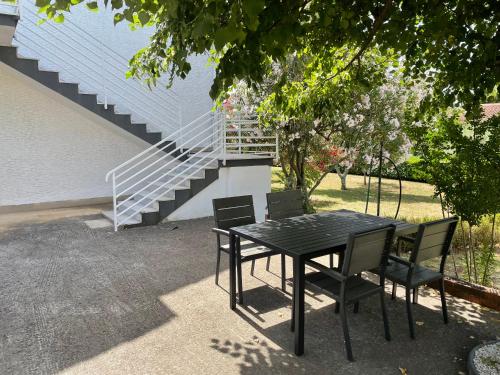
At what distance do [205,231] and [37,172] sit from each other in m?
4.51

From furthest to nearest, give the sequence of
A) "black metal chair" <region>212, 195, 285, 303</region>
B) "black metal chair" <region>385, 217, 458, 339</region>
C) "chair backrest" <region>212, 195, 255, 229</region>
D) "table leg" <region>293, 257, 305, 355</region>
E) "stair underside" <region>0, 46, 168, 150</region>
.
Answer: "stair underside" <region>0, 46, 168, 150</region> < "chair backrest" <region>212, 195, 255, 229</region> < "black metal chair" <region>212, 195, 285, 303</region> < "black metal chair" <region>385, 217, 458, 339</region> < "table leg" <region>293, 257, 305, 355</region>

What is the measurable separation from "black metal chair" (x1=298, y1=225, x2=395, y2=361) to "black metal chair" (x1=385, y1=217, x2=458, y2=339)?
257mm

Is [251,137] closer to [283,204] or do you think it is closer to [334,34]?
[283,204]

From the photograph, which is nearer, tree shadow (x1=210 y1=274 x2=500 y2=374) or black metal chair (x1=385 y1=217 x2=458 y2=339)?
tree shadow (x1=210 y1=274 x2=500 y2=374)

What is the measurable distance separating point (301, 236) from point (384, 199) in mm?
9194

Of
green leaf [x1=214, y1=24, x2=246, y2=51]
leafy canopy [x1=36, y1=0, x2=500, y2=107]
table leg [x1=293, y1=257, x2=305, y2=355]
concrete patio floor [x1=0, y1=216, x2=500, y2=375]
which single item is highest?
leafy canopy [x1=36, y1=0, x2=500, y2=107]

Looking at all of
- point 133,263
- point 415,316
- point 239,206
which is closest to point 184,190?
point 133,263

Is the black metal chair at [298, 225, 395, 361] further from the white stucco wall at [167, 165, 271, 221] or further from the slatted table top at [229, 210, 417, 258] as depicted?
the white stucco wall at [167, 165, 271, 221]

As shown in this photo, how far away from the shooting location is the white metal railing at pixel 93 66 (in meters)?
8.40

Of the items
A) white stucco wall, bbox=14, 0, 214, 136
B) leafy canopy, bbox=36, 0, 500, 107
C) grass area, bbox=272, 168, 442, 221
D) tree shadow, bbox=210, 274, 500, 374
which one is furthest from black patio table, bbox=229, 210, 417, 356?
white stucco wall, bbox=14, 0, 214, 136

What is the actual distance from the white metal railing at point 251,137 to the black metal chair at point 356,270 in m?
4.73

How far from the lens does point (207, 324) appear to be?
3.54m

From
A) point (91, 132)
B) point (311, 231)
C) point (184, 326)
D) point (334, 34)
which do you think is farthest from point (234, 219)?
point (91, 132)

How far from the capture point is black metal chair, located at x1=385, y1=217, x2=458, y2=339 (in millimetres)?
3309
